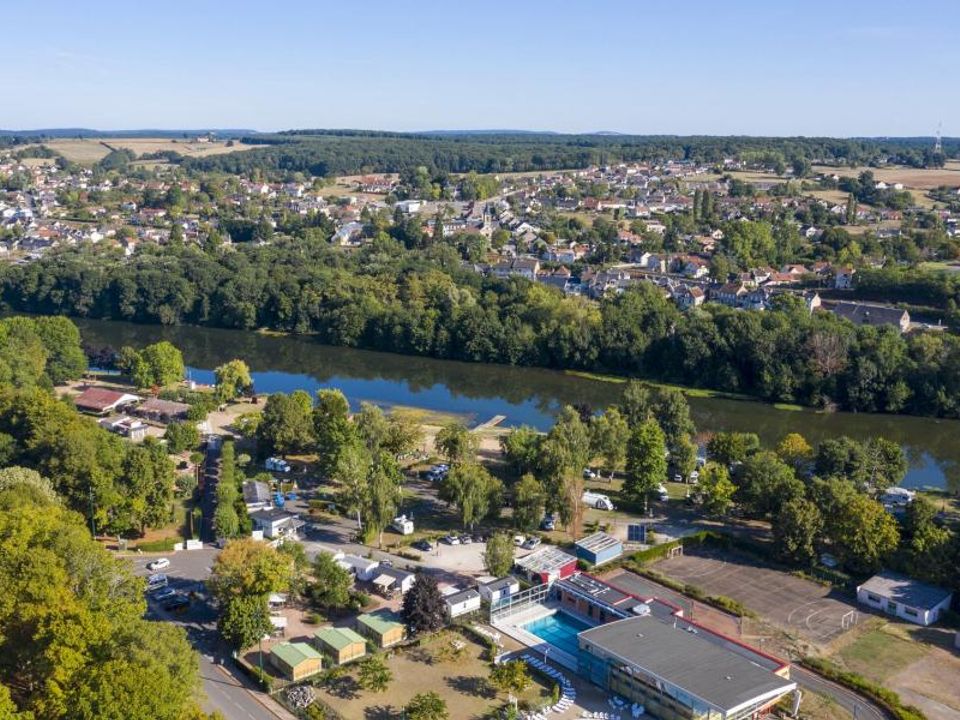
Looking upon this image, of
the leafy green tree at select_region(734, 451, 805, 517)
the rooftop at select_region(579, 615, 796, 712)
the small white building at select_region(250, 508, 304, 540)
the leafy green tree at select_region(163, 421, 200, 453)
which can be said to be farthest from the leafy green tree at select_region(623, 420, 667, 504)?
the leafy green tree at select_region(163, 421, 200, 453)

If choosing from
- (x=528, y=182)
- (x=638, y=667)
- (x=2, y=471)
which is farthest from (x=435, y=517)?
(x=528, y=182)

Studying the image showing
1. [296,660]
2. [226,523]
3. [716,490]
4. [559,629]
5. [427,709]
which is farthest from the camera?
[716,490]

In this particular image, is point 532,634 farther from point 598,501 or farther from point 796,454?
point 796,454

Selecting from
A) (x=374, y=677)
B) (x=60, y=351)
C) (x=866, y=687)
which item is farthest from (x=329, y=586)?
(x=60, y=351)

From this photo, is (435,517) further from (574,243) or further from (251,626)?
(574,243)

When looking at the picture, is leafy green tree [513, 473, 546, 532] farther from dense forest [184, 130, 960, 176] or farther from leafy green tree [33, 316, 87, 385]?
dense forest [184, 130, 960, 176]
